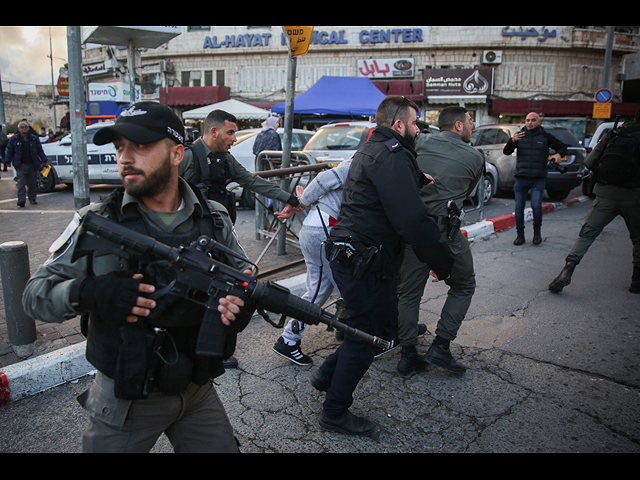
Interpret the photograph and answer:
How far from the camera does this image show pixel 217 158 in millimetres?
3936

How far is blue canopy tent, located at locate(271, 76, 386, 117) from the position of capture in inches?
514

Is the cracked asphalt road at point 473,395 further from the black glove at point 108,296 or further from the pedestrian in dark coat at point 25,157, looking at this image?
the pedestrian in dark coat at point 25,157

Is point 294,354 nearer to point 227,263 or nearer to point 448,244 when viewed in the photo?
point 448,244

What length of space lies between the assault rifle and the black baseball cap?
303 mm

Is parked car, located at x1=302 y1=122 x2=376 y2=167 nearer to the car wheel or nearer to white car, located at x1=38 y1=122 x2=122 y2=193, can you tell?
white car, located at x1=38 y1=122 x2=122 y2=193

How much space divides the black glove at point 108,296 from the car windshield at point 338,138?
7.61 metres

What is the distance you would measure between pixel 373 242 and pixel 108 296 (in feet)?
4.99

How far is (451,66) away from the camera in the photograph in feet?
92.5

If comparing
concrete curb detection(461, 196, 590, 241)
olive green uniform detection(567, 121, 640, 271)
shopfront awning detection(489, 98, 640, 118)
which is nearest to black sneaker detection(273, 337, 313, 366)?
olive green uniform detection(567, 121, 640, 271)

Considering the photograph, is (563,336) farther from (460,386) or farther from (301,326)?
(301,326)

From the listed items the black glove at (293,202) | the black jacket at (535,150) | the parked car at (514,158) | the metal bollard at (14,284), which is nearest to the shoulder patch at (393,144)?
the black glove at (293,202)

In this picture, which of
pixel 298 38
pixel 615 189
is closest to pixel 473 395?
pixel 615 189
